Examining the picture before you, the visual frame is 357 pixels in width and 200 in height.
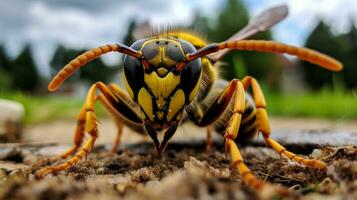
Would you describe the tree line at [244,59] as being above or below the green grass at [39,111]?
Result: above

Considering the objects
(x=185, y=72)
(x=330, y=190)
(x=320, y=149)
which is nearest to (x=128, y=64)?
(x=185, y=72)

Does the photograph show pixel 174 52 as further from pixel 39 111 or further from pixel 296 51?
pixel 39 111

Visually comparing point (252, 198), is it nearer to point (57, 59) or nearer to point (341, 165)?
point (341, 165)

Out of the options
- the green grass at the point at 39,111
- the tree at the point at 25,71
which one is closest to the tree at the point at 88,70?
the tree at the point at 25,71

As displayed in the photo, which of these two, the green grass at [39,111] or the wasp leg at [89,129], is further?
the green grass at [39,111]

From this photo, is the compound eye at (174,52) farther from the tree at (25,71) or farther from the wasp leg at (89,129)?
the tree at (25,71)

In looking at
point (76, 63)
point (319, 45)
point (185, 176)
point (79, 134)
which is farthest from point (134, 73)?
point (319, 45)
